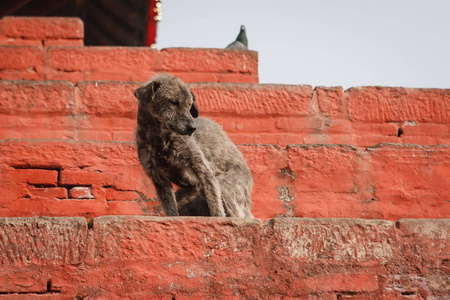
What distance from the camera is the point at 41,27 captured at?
32.3 feet

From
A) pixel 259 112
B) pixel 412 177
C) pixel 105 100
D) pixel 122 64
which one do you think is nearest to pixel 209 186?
pixel 412 177

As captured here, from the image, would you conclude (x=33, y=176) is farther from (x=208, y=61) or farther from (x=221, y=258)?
(x=208, y=61)

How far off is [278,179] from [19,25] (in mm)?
5337

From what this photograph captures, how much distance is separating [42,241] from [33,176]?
270cm

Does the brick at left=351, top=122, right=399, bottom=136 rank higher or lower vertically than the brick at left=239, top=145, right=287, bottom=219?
higher

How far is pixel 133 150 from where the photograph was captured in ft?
21.8

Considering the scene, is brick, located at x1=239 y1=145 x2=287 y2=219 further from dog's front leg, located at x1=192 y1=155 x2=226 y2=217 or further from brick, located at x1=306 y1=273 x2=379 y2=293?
brick, located at x1=306 y1=273 x2=379 y2=293

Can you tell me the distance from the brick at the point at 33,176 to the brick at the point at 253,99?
2085mm

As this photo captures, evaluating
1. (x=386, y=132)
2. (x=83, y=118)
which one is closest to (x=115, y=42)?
(x=83, y=118)

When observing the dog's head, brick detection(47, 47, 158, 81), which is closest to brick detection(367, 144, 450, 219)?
the dog's head

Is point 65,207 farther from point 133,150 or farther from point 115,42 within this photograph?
point 115,42

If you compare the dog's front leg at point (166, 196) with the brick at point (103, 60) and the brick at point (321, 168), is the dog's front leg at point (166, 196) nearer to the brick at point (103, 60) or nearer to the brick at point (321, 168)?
the brick at point (321, 168)

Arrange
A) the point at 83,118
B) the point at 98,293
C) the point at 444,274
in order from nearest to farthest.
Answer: the point at 98,293
the point at 444,274
the point at 83,118

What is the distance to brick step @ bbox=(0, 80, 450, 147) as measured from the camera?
25.2 ft
